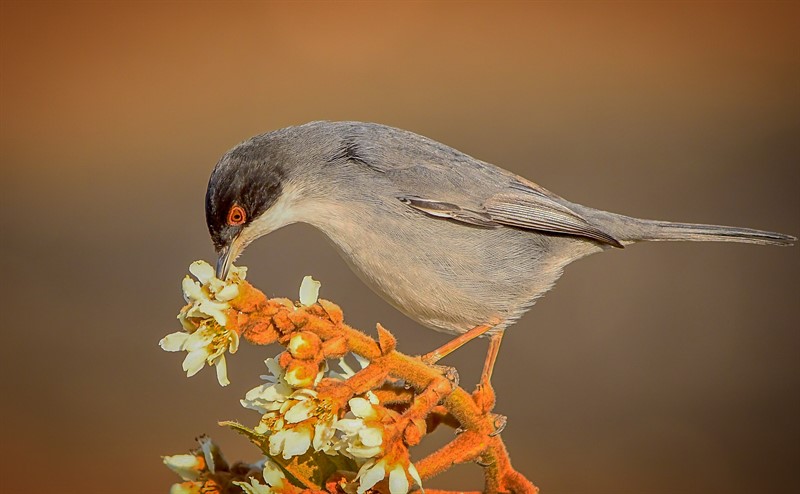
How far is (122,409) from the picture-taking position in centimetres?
534

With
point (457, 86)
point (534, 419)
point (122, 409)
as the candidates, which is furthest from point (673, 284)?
point (122, 409)

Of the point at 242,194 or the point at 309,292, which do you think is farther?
the point at 242,194

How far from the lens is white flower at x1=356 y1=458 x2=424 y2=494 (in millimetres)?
1418

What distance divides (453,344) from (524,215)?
473mm

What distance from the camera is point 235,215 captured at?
2.20m

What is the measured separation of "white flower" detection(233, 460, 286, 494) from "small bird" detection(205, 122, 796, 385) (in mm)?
763

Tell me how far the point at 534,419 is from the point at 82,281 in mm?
3284

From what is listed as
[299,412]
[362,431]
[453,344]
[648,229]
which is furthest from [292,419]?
[648,229]

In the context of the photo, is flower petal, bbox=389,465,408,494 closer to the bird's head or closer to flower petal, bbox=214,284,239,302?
flower petal, bbox=214,284,239,302

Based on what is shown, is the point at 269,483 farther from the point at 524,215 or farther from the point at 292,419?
the point at 524,215

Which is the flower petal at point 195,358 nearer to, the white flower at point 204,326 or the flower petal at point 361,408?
the white flower at point 204,326

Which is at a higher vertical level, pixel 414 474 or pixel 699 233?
pixel 699 233

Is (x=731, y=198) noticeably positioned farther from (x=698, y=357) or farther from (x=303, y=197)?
(x=303, y=197)

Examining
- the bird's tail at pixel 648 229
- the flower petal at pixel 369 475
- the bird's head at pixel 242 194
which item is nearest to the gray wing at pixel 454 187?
the bird's tail at pixel 648 229
